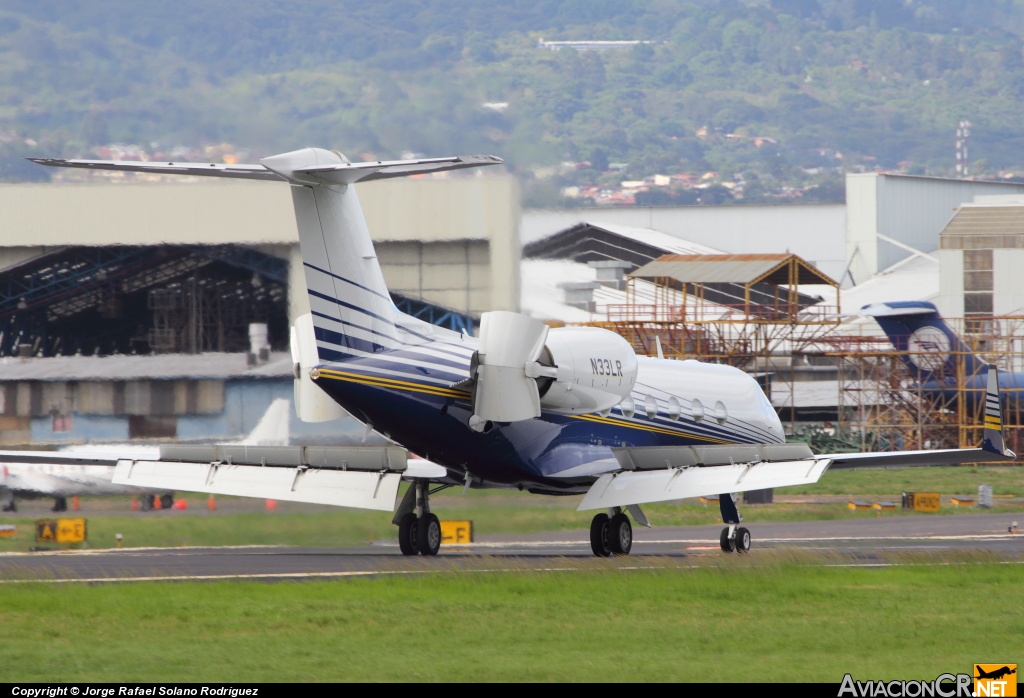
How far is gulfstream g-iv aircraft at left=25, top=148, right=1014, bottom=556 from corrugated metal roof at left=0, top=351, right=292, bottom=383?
70.5 feet

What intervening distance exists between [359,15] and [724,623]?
118989mm

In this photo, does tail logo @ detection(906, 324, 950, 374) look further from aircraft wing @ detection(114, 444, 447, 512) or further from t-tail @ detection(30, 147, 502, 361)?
t-tail @ detection(30, 147, 502, 361)

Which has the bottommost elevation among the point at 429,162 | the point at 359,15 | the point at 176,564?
the point at 176,564

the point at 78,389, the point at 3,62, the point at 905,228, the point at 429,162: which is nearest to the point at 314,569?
the point at 429,162

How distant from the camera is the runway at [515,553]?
902 inches

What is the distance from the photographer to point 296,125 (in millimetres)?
49062

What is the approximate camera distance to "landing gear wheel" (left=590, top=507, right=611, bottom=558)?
1056 inches

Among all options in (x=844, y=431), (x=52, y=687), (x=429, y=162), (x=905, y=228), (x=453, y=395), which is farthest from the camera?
(x=905, y=228)

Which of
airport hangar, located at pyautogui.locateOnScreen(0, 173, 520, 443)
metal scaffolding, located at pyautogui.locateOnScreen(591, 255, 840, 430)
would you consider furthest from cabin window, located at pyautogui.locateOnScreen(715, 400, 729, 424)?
metal scaffolding, located at pyautogui.locateOnScreen(591, 255, 840, 430)

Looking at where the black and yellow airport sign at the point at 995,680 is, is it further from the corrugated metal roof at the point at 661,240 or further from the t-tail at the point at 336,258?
the corrugated metal roof at the point at 661,240

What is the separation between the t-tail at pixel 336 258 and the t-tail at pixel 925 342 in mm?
42540

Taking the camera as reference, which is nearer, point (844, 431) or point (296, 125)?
point (296, 125)

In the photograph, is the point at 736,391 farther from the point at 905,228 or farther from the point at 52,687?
the point at 905,228

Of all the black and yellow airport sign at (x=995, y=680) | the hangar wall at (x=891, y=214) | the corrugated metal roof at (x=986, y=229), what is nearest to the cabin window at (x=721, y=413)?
the black and yellow airport sign at (x=995, y=680)
